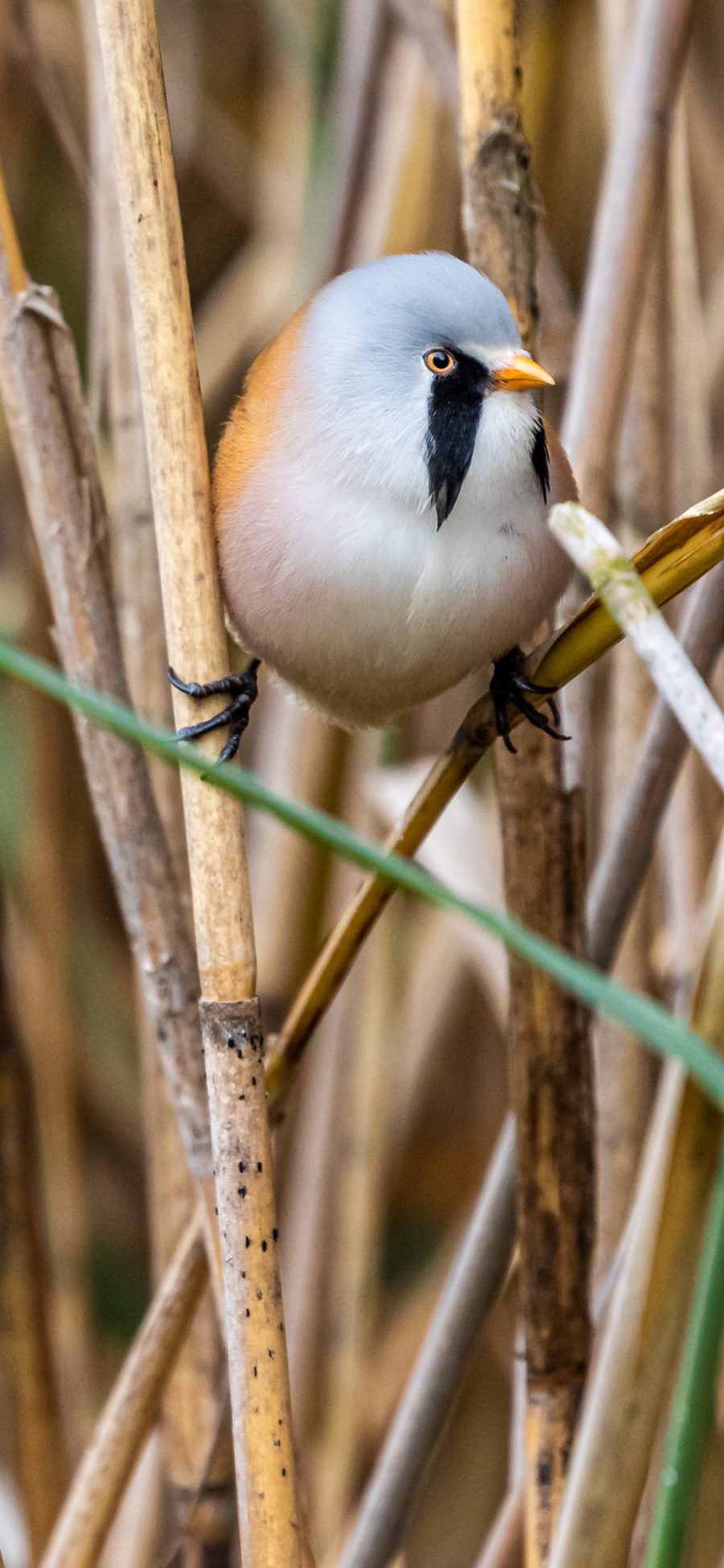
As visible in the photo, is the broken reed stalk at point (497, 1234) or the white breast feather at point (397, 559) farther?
the broken reed stalk at point (497, 1234)

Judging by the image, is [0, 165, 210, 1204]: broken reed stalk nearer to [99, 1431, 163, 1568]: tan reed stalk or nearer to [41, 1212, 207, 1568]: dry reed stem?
[41, 1212, 207, 1568]: dry reed stem

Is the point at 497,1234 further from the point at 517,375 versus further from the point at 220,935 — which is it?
the point at 517,375

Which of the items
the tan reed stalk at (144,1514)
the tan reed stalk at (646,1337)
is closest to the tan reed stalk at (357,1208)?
the tan reed stalk at (144,1514)

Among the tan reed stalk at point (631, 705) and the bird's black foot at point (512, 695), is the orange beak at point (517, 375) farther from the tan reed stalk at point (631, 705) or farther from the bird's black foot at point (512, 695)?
the tan reed stalk at point (631, 705)

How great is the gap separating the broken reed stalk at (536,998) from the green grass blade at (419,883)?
41 centimetres

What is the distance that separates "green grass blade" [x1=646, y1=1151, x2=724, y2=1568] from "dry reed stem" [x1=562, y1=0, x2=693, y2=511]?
60 cm

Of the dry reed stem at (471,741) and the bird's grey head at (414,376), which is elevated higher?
the bird's grey head at (414,376)

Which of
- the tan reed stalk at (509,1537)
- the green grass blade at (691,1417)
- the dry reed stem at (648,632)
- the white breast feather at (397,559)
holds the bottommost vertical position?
the green grass blade at (691,1417)

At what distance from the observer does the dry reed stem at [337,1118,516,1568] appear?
→ 96cm

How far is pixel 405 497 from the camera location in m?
0.81

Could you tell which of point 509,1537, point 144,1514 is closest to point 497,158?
point 509,1537

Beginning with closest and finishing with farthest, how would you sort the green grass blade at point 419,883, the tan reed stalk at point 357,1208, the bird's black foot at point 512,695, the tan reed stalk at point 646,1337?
the green grass blade at point 419,883 < the tan reed stalk at point 646,1337 < the bird's black foot at point 512,695 < the tan reed stalk at point 357,1208

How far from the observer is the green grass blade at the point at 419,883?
45 centimetres

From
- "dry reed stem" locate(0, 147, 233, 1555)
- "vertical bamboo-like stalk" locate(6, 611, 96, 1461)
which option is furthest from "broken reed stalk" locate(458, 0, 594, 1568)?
"vertical bamboo-like stalk" locate(6, 611, 96, 1461)
